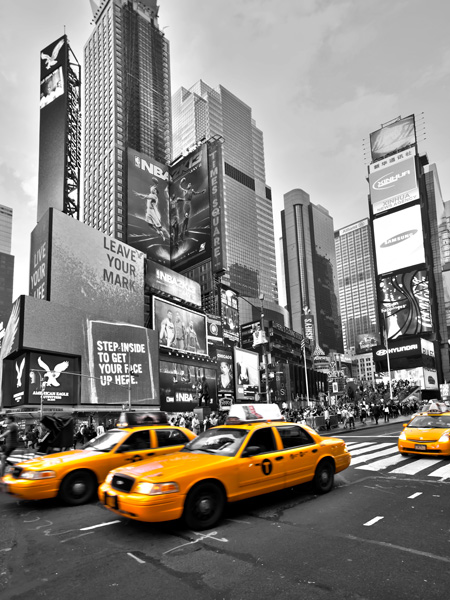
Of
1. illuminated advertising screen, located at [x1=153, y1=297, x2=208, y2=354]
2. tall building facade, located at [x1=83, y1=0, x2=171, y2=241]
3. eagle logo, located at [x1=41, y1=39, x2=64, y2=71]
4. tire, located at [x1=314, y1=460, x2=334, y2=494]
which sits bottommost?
tire, located at [x1=314, y1=460, x2=334, y2=494]

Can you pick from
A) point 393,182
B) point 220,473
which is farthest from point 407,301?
point 220,473

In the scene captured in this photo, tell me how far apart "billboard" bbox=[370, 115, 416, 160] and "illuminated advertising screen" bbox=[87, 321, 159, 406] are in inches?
3425

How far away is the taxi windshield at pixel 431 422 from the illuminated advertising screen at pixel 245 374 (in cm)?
5982

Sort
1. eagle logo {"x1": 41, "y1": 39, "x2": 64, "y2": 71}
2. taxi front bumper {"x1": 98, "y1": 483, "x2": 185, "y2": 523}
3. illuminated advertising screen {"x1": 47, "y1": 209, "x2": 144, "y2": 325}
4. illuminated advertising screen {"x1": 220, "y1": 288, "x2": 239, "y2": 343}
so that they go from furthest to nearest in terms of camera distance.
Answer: illuminated advertising screen {"x1": 220, "y1": 288, "x2": 239, "y2": 343}
eagle logo {"x1": 41, "y1": 39, "x2": 64, "y2": 71}
illuminated advertising screen {"x1": 47, "y1": 209, "x2": 144, "y2": 325}
taxi front bumper {"x1": 98, "y1": 483, "x2": 185, "y2": 523}

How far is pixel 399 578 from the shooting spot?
435 centimetres

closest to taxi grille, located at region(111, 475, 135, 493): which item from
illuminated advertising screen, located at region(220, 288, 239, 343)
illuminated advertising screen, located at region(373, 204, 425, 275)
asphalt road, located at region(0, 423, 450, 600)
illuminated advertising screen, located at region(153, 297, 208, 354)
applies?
asphalt road, located at region(0, 423, 450, 600)

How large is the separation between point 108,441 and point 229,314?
3362 inches

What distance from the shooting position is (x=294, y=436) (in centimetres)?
816

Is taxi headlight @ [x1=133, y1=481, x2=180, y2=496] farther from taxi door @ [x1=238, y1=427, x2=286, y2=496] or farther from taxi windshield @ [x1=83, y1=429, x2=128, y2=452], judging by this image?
taxi windshield @ [x1=83, y1=429, x2=128, y2=452]

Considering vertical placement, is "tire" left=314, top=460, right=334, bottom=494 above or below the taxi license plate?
below

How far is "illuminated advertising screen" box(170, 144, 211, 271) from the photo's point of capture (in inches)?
3105

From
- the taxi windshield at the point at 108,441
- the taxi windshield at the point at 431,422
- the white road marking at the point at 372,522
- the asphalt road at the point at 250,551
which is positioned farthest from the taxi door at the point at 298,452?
the taxi windshield at the point at 431,422

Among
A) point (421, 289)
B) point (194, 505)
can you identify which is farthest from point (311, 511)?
point (421, 289)

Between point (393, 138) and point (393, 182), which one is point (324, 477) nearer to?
point (393, 182)
